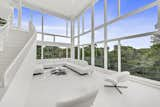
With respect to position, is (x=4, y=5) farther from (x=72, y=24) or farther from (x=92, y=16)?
(x=72, y=24)

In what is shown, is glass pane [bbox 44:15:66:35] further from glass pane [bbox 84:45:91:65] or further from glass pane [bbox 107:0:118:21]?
glass pane [bbox 107:0:118:21]

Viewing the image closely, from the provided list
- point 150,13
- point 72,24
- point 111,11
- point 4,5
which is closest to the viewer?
point 150,13

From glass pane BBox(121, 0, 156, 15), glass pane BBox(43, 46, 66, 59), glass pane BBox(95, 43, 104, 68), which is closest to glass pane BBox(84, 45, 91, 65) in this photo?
glass pane BBox(95, 43, 104, 68)

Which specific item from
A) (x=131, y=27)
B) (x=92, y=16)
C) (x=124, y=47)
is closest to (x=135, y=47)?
(x=124, y=47)

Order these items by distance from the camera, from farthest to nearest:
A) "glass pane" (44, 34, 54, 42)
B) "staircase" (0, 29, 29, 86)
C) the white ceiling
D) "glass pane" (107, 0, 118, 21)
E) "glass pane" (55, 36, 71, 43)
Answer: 1. "glass pane" (55, 36, 71, 43)
2. "glass pane" (44, 34, 54, 42)
3. the white ceiling
4. "glass pane" (107, 0, 118, 21)
5. "staircase" (0, 29, 29, 86)

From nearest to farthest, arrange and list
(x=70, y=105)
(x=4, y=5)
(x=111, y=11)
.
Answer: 1. (x=70, y=105)
2. (x=4, y=5)
3. (x=111, y=11)

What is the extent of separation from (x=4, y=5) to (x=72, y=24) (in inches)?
269

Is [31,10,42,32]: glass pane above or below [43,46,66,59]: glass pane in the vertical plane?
above

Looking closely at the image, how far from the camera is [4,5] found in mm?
4512

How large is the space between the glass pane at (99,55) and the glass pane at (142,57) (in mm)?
1797

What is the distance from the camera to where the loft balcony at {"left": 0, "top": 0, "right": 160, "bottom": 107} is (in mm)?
1969

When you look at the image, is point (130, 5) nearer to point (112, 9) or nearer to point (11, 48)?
point (112, 9)

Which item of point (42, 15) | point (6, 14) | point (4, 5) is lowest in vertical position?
point (6, 14)

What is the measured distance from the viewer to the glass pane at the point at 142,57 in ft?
11.2
